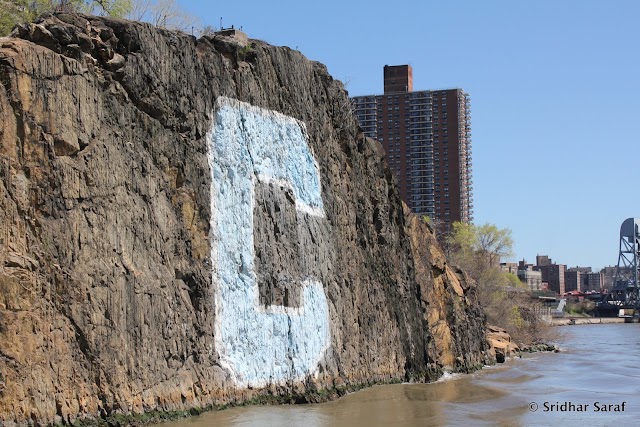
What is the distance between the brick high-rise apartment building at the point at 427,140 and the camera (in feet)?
353

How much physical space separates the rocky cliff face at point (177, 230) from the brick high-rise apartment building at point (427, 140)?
78.2 meters

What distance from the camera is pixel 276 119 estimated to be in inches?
962

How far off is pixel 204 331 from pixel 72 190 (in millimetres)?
4594

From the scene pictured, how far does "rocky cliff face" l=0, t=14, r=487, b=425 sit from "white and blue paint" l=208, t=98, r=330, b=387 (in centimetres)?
5

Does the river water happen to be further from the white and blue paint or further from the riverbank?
the riverbank

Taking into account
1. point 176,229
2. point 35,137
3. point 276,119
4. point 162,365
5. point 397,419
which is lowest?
point 397,419

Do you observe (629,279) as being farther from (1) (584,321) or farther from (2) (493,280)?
(2) (493,280)

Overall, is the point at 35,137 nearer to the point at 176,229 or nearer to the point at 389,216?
the point at 176,229

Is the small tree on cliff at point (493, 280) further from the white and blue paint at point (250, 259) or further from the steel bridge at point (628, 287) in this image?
the steel bridge at point (628, 287)

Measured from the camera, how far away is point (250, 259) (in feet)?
73.0

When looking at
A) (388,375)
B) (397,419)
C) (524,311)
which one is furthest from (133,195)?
(524,311)

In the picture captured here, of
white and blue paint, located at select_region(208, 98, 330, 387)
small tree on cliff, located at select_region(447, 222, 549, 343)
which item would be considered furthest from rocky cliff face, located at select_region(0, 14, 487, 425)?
small tree on cliff, located at select_region(447, 222, 549, 343)

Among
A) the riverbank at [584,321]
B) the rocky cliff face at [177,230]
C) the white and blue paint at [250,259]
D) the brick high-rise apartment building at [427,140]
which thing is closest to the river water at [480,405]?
the rocky cliff face at [177,230]

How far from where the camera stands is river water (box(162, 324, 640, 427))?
68.5ft
